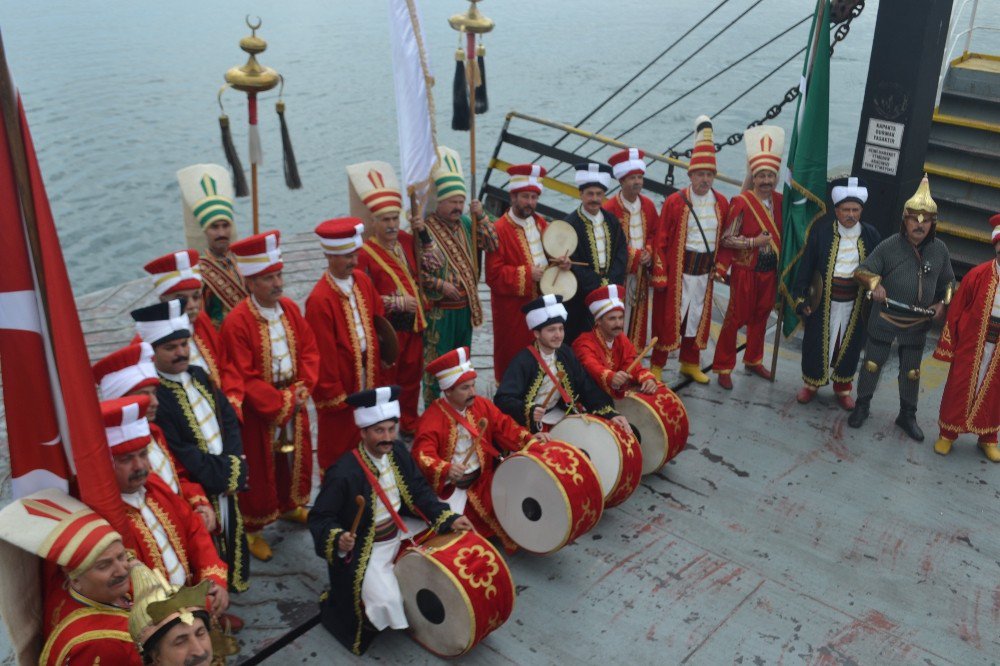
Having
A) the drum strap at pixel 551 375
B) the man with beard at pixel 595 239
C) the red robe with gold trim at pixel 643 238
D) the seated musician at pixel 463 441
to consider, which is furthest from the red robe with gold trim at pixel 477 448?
the red robe with gold trim at pixel 643 238

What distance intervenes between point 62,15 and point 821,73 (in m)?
37.9

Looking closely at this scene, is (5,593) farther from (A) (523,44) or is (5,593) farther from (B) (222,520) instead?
(A) (523,44)

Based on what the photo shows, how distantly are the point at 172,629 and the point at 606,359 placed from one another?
3569 millimetres

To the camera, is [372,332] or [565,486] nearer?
[565,486]

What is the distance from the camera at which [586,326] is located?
6.93 metres

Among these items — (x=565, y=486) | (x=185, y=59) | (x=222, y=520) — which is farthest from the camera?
(x=185, y=59)

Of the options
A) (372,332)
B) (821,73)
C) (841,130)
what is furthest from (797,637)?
(841,130)

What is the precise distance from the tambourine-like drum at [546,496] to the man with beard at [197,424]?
136 cm

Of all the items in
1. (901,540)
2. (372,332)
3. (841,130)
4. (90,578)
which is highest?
(90,578)

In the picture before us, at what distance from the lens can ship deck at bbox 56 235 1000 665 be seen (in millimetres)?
4629

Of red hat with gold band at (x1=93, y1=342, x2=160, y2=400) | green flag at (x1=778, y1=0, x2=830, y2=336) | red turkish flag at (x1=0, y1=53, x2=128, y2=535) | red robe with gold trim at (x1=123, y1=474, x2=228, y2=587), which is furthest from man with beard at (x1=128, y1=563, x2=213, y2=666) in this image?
green flag at (x1=778, y1=0, x2=830, y2=336)

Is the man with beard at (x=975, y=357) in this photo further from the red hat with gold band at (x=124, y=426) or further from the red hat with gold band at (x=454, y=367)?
the red hat with gold band at (x=124, y=426)

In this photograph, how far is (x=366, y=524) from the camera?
174 inches

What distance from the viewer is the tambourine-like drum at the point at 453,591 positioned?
4.23 m
